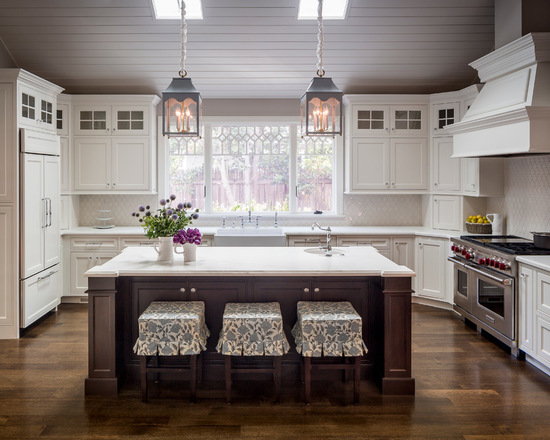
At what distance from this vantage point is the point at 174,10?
17.3ft

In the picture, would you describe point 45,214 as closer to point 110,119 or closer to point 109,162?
point 109,162

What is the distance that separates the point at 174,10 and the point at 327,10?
159 cm

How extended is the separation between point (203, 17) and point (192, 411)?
3.81 meters

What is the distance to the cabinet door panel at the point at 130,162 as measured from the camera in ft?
20.5

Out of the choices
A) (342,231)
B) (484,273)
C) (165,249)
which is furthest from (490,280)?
(165,249)

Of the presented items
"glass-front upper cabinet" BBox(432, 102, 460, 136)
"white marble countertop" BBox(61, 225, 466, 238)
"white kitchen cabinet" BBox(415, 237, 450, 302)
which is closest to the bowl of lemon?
"white marble countertop" BBox(61, 225, 466, 238)

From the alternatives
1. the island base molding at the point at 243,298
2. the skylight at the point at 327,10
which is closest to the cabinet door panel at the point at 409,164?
the skylight at the point at 327,10

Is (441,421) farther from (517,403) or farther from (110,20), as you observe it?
(110,20)

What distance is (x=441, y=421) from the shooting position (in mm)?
3100

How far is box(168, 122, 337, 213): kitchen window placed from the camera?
6785mm

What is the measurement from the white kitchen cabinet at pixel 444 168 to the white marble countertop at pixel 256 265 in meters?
2.24

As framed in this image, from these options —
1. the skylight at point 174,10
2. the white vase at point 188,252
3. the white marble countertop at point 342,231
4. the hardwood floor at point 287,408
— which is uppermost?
the skylight at point 174,10

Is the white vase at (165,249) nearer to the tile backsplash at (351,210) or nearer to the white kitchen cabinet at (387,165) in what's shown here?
the tile backsplash at (351,210)

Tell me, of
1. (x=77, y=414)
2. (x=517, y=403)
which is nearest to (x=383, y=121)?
(x=517, y=403)
